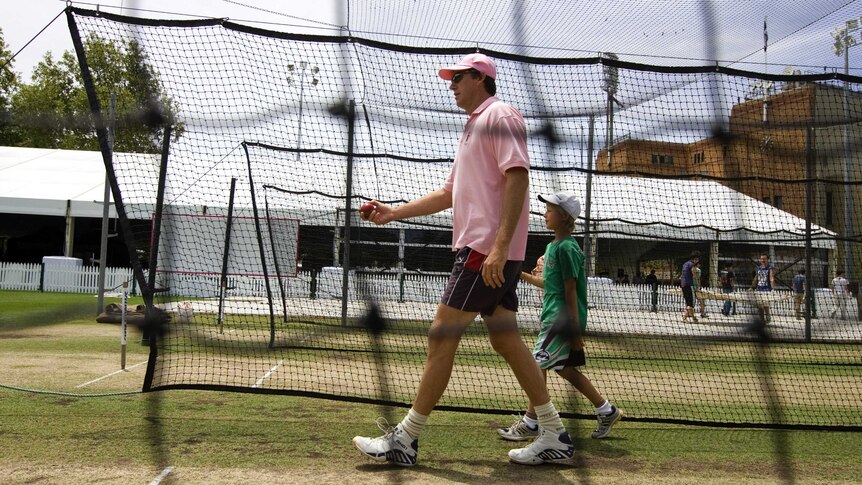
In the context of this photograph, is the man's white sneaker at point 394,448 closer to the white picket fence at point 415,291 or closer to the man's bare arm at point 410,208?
the man's bare arm at point 410,208

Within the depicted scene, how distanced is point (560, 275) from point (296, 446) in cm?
182

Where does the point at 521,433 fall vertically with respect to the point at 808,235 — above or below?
below

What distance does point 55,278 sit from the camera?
21.7 m

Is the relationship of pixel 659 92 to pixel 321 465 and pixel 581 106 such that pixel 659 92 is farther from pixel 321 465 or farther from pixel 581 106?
pixel 321 465

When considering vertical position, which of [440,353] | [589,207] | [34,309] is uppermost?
[589,207]

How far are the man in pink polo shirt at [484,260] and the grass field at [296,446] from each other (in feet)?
0.55

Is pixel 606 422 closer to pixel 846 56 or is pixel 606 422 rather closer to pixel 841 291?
pixel 846 56

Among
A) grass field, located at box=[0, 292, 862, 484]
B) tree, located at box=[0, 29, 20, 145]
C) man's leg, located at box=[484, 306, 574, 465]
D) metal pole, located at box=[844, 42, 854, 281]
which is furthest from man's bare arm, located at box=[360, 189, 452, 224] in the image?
tree, located at box=[0, 29, 20, 145]

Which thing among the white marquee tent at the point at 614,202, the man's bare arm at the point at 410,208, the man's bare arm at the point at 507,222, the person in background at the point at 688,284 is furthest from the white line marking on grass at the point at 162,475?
the person in background at the point at 688,284

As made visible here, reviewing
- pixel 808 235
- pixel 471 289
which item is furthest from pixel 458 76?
pixel 808 235

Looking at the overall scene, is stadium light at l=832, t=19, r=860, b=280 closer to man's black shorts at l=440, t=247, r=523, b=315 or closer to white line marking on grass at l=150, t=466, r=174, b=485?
man's black shorts at l=440, t=247, r=523, b=315

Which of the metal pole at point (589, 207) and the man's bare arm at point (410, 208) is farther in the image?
the metal pole at point (589, 207)

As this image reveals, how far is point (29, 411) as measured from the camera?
4.68 m

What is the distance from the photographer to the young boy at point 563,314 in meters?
4.38
